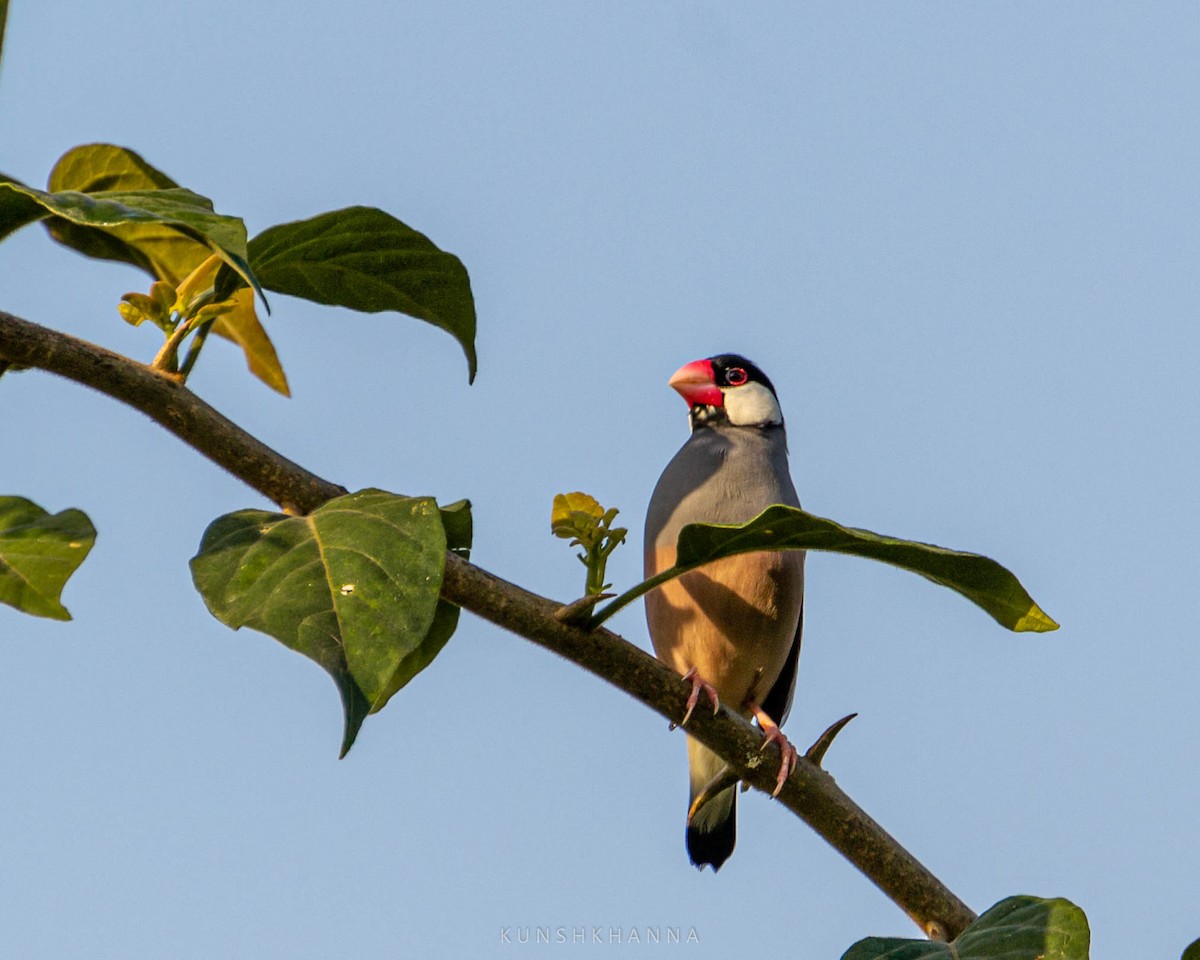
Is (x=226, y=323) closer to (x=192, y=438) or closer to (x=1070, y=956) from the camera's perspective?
(x=192, y=438)

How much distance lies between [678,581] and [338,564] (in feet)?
7.95

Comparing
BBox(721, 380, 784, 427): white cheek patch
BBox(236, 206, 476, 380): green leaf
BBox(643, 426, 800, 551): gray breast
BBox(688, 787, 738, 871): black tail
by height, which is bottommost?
BBox(688, 787, 738, 871): black tail

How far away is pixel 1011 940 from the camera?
5.26 ft

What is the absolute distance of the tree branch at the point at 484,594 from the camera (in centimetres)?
156

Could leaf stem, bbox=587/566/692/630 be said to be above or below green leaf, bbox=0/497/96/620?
above

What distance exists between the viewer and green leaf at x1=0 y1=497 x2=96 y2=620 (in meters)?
1.54

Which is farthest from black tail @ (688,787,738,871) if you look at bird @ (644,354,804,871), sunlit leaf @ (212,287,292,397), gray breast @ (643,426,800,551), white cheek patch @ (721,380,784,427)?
sunlit leaf @ (212,287,292,397)

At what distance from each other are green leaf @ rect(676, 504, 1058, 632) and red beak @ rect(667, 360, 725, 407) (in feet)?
10.7

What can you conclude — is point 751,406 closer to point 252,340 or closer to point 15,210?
point 252,340

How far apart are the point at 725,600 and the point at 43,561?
2.51 meters

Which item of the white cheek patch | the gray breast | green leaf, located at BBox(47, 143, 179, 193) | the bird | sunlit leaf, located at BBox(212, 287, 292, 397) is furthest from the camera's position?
the white cheek patch

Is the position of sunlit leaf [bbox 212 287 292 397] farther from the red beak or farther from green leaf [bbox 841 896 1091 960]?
the red beak

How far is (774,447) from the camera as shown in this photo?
4.52 meters

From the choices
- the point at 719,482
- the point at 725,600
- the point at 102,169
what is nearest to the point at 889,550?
the point at 102,169
